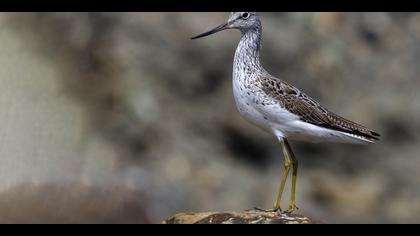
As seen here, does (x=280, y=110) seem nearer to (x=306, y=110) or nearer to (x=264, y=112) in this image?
(x=264, y=112)

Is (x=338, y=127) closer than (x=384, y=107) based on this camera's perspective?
Yes

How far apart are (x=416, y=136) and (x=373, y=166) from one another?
187 cm

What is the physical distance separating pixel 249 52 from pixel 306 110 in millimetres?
1199

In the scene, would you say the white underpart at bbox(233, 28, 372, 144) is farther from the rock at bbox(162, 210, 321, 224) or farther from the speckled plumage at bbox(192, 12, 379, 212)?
the rock at bbox(162, 210, 321, 224)

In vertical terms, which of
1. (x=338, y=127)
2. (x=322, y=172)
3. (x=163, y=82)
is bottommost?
(x=338, y=127)

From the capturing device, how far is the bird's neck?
1433 cm

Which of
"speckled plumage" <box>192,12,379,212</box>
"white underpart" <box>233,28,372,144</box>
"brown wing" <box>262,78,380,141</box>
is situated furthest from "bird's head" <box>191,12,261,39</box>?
"brown wing" <box>262,78,380,141</box>

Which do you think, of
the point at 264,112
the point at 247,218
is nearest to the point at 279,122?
the point at 264,112

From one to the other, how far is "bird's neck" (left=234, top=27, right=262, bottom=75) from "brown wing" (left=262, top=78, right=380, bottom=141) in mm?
367

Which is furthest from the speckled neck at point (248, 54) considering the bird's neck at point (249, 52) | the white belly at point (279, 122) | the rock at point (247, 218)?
the rock at point (247, 218)

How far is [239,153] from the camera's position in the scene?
25.6 m

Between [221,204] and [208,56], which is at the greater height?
[208,56]

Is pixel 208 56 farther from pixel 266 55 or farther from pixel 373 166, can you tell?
pixel 373 166

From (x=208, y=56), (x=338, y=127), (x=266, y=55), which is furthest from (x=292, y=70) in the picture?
(x=338, y=127)
